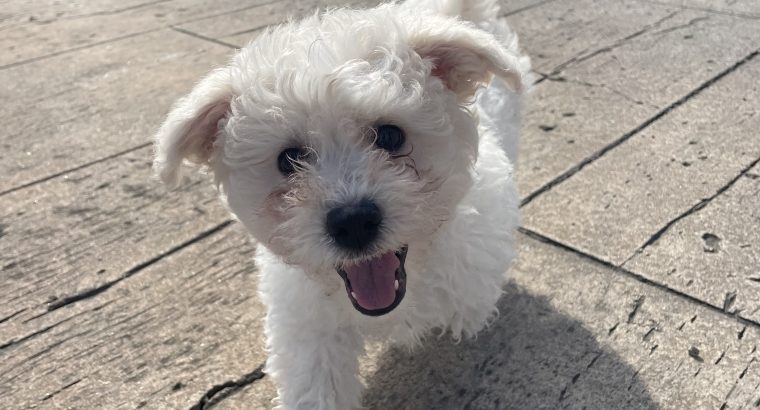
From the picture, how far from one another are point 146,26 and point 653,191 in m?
6.45

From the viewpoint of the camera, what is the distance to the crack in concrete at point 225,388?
10.3ft

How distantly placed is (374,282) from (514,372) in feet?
2.83

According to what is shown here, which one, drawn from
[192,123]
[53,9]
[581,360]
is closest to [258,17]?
[53,9]

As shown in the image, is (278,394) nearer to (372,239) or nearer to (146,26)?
(372,239)

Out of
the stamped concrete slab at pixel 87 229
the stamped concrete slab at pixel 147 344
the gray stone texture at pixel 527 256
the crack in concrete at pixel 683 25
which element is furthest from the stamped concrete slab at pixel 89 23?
the crack in concrete at pixel 683 25

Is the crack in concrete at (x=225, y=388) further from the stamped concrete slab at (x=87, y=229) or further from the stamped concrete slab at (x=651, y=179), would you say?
the stamped concrete slab at (x=651, y=179)

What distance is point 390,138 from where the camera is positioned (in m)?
2.74

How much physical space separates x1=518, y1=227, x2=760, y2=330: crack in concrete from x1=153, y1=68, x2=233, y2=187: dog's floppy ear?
6.59 ft

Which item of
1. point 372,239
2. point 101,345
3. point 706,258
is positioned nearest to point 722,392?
point 706,258

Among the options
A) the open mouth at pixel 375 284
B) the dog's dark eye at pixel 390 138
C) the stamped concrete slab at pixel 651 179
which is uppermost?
the dog's dark eye at pixel 390 138

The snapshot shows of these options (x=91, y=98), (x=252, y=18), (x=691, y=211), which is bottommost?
(x=252, y=18)

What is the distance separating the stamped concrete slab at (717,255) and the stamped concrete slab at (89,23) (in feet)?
21.2

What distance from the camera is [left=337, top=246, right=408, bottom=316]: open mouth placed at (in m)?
2.70

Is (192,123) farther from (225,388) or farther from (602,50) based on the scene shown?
(602,50)
